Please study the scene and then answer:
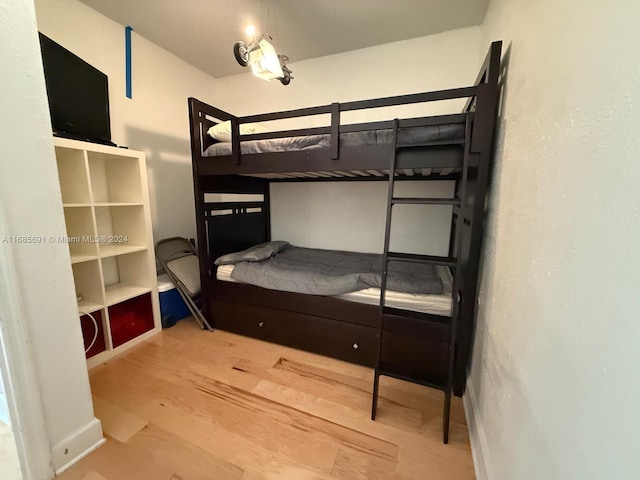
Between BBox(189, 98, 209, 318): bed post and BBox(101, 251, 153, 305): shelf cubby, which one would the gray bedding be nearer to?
BBox(189, 98, 209, 318): bed post

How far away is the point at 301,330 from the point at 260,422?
0.66 m

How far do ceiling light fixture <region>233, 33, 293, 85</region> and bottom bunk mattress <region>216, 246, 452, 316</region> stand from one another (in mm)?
1326

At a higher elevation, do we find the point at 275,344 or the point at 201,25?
the point at 201,25

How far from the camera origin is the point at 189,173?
111 inches

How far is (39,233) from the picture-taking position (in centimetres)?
96

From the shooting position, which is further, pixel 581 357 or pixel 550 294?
pixel 550 294

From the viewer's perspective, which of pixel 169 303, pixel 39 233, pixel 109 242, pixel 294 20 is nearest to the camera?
pixel 39 233

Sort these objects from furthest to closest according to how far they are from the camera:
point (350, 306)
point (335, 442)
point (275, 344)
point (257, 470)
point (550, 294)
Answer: point (275, 344) → point (350, 306) → point (335, 442) → point (257, 470) → point (550, 294)

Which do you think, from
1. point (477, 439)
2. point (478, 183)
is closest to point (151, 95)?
point (478, 183)

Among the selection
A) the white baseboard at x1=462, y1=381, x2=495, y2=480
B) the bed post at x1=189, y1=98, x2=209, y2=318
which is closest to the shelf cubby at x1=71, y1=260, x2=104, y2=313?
Answer: the bed post at x1=189, y1=98, x2=209, y2=318

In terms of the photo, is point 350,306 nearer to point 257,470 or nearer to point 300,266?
point 300,266

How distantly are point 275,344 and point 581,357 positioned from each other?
72.7 inches

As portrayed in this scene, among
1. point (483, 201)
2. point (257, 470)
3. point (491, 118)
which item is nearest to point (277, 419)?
point (257, 470)

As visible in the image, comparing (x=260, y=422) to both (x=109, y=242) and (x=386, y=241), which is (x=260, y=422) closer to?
(x=386, y=241)
